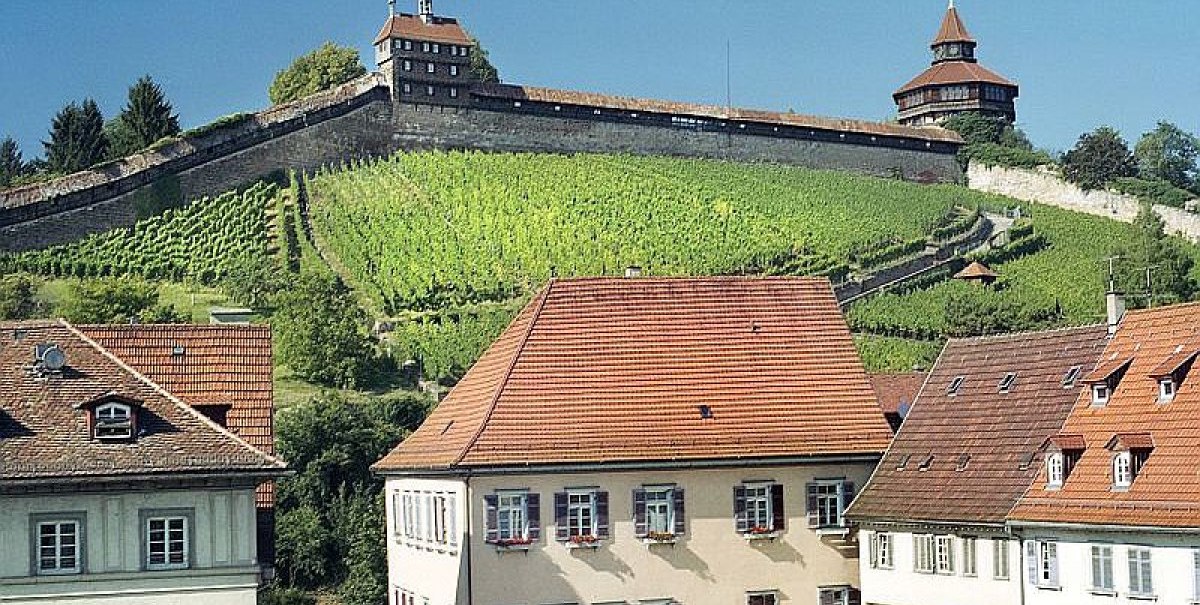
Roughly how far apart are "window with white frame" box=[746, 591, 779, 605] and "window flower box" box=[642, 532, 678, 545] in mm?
2073

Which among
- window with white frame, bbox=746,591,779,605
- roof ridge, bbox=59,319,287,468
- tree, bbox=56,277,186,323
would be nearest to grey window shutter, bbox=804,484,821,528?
window with white frame, bbox=746,591,779,605

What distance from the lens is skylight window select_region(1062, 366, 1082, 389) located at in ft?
145

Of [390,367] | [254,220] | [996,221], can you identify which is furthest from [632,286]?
[996,221]

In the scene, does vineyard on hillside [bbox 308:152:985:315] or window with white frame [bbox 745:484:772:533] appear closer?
window with white frame [bbox 745:484:772:533]

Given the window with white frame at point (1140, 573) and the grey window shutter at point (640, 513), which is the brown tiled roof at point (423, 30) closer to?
the grey window shutter at point (640, 513)

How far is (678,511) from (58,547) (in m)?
13.1

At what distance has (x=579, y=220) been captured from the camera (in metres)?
105

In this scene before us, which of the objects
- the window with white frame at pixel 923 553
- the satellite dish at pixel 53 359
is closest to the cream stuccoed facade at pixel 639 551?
the window with white frame at pixel 923 553

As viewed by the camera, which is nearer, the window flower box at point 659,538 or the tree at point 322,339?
the window flower box at point 659,538

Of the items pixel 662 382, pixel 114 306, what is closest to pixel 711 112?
pixel 114 306

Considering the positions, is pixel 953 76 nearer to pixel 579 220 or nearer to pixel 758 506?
pixel 579 220

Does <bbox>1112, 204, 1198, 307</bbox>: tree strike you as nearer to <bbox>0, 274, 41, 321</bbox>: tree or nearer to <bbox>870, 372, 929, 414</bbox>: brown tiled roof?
<bbox>870, 372, 929, 414</bbox>: brown tiled roof

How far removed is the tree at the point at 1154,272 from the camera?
3462 inches

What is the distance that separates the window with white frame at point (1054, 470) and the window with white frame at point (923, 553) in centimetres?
376
